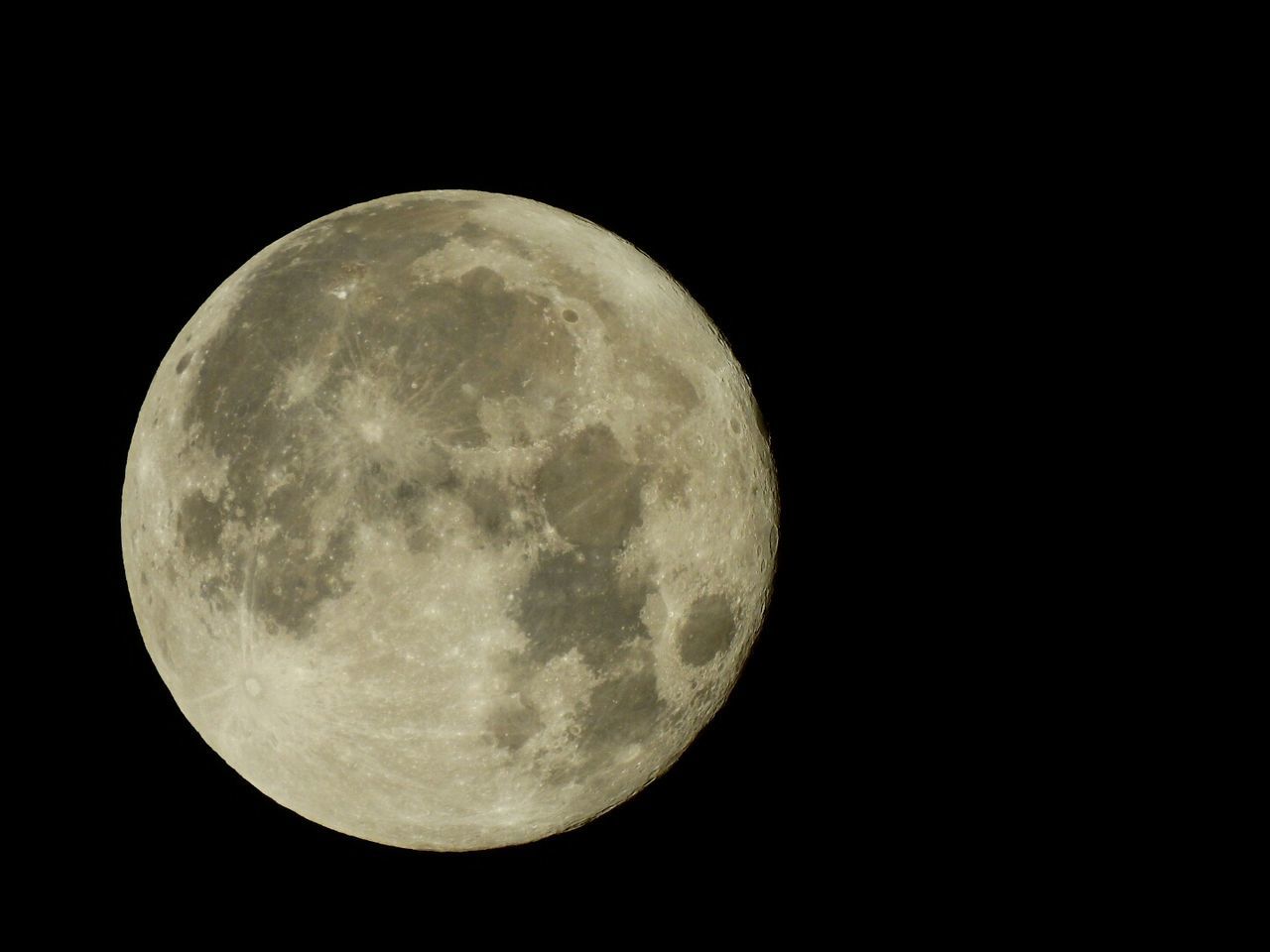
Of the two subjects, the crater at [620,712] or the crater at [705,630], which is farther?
the crater at [705,630]

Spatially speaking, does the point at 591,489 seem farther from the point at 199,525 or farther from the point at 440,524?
the point at 199,525

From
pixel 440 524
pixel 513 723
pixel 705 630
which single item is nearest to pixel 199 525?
pixel 440 524

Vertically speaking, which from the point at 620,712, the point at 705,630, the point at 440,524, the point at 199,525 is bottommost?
the point at 620,712

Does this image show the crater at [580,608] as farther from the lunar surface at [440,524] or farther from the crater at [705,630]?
the crater at [705,630]

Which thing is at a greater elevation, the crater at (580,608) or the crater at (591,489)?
the crater at (591,489)

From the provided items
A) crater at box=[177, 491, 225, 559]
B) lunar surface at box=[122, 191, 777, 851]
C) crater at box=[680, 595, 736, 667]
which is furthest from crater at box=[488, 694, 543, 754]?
crater at box=[177, 491, 225, 559]

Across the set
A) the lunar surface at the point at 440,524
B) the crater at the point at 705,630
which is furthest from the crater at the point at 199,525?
the crater at the point at 705,630

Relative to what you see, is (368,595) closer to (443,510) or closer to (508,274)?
(443,510)

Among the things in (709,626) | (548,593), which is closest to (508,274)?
(548,593)
